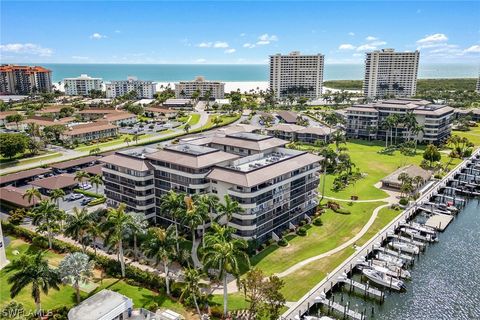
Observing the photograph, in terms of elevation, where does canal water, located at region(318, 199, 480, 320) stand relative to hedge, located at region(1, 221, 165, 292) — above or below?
below

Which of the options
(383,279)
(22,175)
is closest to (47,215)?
(22,175)

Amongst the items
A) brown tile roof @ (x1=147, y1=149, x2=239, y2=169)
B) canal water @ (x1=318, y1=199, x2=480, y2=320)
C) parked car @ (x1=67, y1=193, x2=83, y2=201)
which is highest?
brown tile roof @ (x1=147, y1=149, x2=239, y2=169)

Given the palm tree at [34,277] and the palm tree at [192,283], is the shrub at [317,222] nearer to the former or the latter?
the palm tree at [192,283]

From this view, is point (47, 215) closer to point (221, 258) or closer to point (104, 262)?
point (104, 262)

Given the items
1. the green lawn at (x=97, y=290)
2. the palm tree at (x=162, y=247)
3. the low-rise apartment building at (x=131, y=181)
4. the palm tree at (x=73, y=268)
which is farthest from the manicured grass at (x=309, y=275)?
the low-rise apartment building at (x=131, y=181)

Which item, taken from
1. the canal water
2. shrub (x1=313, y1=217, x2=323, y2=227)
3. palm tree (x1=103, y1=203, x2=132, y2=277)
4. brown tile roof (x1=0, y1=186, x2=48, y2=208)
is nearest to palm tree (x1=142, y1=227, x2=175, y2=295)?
palm tree (x1=103, y1=203, x2=132, y2=277)

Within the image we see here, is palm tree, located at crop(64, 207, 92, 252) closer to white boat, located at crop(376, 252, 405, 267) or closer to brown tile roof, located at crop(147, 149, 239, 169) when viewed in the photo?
brown tile roof, located at crop(147, 149, 239, 169)
